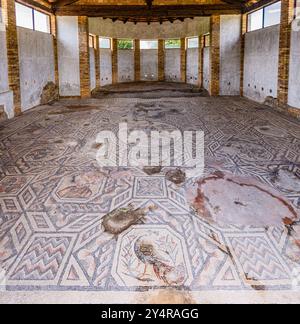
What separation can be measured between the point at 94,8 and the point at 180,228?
12.6 m

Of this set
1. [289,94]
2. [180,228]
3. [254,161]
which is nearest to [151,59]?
[289,94]

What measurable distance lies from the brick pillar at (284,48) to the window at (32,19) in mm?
8066

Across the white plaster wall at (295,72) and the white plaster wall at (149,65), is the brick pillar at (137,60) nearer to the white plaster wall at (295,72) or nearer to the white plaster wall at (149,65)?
the white plaster wall at (149,65)

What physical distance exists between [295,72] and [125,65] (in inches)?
617

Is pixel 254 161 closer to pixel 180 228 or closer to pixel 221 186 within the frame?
pixel 221 186

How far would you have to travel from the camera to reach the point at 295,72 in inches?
366

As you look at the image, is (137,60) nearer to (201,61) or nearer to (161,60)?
(161,60)

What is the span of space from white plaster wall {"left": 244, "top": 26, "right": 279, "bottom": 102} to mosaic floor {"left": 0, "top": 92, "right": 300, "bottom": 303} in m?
5.04

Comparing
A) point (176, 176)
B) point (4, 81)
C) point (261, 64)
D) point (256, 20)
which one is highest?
point (256, 20)

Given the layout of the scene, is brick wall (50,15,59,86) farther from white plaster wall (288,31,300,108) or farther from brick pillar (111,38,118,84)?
white plaster wall (288,31,300,108)

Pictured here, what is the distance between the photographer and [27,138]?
720cm

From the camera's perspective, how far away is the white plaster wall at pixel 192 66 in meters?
20.3

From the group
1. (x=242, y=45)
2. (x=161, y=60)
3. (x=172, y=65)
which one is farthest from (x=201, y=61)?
(x=242, y=45)

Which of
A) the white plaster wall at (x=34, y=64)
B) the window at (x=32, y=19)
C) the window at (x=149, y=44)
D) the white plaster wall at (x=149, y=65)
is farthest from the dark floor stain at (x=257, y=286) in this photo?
the window at (x=149, y=44)
